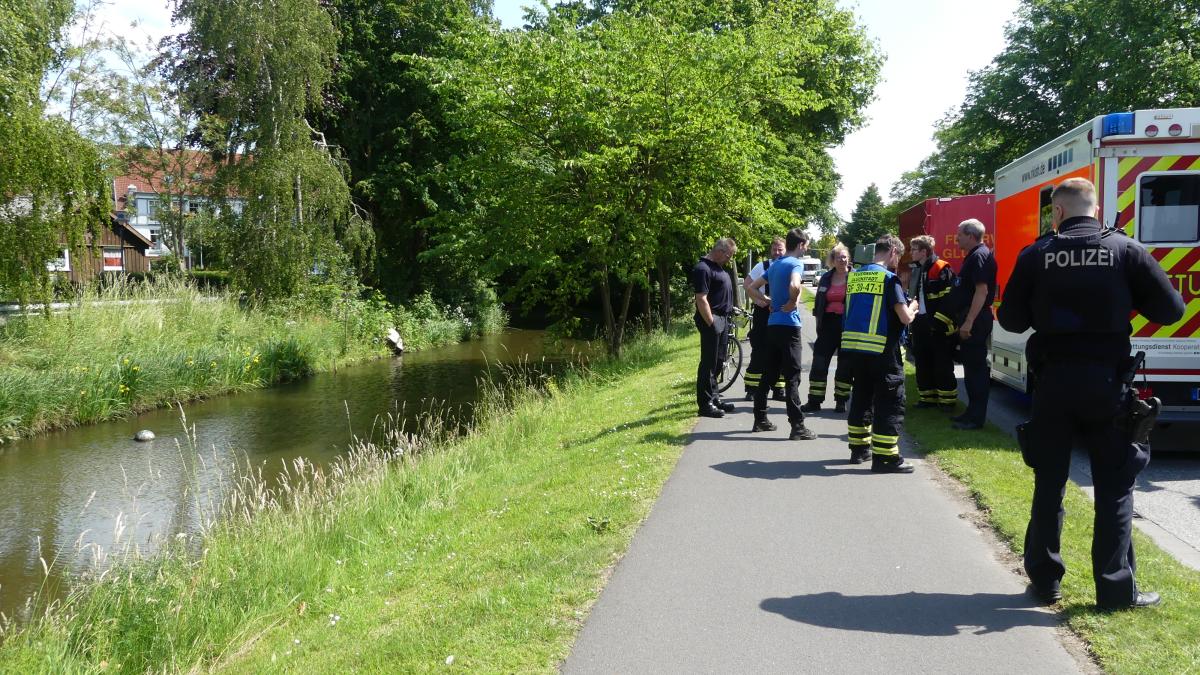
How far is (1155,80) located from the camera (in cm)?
2877

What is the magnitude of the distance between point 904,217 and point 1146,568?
20.1m

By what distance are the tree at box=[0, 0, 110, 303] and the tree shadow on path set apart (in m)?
14.9

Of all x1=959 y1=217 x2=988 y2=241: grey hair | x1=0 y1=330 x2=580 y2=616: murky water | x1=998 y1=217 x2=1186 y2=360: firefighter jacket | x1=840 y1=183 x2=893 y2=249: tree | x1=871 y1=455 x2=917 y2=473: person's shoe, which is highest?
x1=840 y1=183 x2=893 y2=249: tree

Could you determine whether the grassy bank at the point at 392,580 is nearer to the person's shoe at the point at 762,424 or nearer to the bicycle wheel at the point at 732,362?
the person's shoe at the point at 762,424

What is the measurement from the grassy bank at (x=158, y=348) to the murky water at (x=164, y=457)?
0.51m

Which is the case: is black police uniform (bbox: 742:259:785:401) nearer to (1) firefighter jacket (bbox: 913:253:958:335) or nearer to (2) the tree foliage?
(1) firefighter jacket (bbox: 913:253:958:335)

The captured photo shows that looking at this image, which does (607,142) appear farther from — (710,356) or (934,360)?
(934,360)

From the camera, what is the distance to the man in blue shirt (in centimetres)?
861

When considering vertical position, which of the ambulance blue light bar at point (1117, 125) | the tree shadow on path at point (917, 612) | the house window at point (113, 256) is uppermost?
the house window at point (113, 256)

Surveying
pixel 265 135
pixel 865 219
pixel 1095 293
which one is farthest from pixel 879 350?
pixel 865 219

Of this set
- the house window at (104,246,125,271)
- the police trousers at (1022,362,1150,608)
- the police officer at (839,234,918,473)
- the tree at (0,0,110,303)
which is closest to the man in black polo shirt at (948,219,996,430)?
the police officer at (839,234,918,473)

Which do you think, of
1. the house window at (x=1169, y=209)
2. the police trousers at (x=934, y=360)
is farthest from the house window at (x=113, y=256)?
the house window at (x=1169, y=209)

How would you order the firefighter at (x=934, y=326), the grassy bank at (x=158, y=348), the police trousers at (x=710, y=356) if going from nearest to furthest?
the firefighter at (x=934, y=326), the police trousers at (x=710, y=356), the grassy bank at (x=158, y=348)

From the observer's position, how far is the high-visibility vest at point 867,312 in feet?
23.5
